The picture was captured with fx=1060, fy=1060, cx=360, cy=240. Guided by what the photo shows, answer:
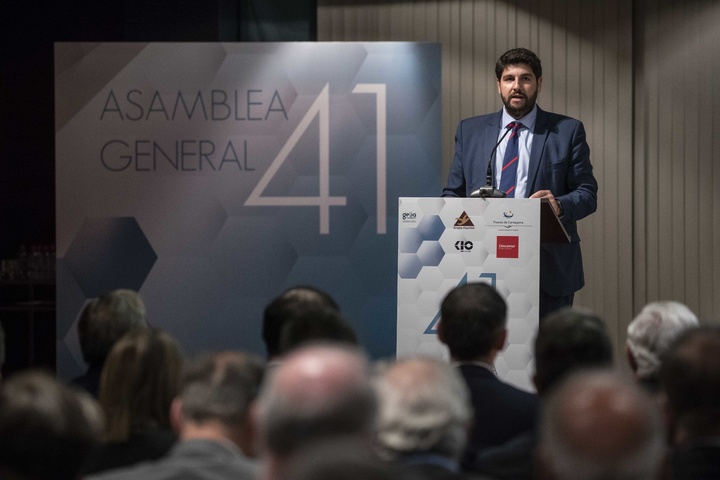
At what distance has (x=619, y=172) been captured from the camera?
7.65 metres

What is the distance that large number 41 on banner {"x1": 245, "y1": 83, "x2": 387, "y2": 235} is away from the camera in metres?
6.33

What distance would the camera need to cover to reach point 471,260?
493 cm

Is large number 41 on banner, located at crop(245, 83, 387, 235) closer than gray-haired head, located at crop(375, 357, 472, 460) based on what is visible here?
No

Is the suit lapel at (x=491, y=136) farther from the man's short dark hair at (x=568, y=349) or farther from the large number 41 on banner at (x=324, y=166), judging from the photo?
the man's short dark hair at (x=568, y=349)

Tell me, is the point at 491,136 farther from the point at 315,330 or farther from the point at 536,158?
the point at 315,330

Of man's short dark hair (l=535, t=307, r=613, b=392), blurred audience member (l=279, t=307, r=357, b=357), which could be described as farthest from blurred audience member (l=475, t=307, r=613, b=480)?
blurred audience member (l=279, t=307, r=357, b=357)

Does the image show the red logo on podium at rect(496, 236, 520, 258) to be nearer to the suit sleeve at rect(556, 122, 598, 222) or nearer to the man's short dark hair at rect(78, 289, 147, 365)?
the suit sleeve at rect(556, 122, 598, 222)

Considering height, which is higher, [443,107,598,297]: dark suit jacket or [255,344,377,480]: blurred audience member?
[443,107,598,297]: dark suit jacket

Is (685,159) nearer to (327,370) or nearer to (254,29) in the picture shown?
(254,29)

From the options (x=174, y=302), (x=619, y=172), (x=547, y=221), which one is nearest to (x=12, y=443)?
(x=547, y=221)

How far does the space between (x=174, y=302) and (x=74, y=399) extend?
452 centimetres

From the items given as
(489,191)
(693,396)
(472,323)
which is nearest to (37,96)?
(489,191)

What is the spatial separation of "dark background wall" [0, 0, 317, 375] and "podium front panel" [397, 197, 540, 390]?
11.1ft

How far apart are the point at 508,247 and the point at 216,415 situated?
278 cm
